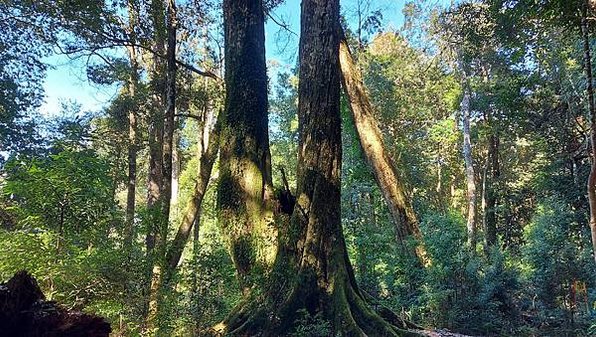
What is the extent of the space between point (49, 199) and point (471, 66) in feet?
50.7

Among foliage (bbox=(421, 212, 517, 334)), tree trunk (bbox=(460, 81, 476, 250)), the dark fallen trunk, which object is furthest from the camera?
tree trunk (bbox=(460, 81, 476, 250))

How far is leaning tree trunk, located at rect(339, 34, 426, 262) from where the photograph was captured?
7.73 metres

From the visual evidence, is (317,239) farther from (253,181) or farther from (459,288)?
(459,288)

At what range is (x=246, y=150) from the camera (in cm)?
573

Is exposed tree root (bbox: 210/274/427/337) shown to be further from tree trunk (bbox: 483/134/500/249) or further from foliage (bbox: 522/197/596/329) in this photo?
tree trunk (bbox: 483/134/500/249)

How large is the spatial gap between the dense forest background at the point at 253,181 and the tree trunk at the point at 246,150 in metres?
0.03

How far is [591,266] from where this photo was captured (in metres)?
7.91

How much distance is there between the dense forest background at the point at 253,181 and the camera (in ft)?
14.3

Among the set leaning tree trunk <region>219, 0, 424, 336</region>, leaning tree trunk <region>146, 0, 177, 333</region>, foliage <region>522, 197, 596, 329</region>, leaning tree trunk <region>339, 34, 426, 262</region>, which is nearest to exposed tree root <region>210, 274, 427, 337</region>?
leaning tree trunk <region>219, 0, 424, 336</region>

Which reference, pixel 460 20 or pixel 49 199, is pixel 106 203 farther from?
pixel 460 20

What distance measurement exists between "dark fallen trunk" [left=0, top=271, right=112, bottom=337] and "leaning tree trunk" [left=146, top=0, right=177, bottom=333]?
2.04 meters

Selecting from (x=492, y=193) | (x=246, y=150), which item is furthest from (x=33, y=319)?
(x=492, y=193)

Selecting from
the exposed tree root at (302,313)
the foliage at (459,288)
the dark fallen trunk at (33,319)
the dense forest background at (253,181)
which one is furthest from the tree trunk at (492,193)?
the dark fallen trunk at (33,319)

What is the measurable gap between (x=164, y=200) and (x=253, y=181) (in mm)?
1572
